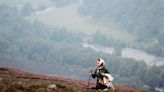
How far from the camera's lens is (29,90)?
69.7 feet

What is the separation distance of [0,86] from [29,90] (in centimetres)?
174

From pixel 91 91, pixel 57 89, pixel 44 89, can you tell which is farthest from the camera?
pixel 91 91

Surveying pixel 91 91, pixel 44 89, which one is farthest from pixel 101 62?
pixel 44 89

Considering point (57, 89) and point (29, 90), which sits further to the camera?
point (57, 89)

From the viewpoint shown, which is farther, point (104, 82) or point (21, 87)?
point (104, 82)

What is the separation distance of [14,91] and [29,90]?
3.73ft

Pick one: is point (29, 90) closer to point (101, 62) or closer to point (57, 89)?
point (57, 89)

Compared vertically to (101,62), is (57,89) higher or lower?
lower

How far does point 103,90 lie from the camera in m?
26.2

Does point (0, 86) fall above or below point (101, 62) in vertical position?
below

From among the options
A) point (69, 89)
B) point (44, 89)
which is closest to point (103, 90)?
point (69, 89)

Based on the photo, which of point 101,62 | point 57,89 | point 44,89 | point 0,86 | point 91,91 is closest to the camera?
point 0,86

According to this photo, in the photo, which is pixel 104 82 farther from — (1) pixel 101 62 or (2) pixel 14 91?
(2) pixel 14 91

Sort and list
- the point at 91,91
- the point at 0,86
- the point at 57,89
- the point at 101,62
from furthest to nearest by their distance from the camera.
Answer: the point at 101,62 → the point at 91,91 → the point at 57,89 → the point at 0,86
